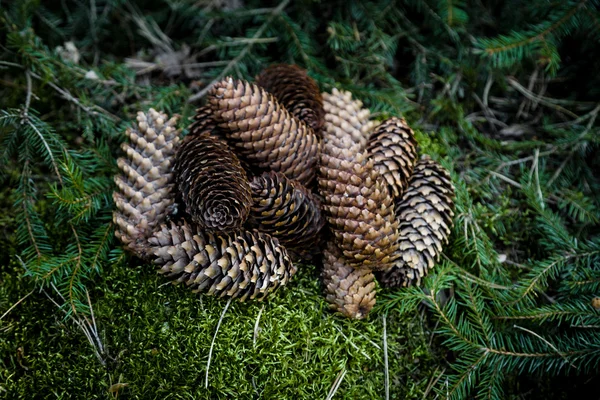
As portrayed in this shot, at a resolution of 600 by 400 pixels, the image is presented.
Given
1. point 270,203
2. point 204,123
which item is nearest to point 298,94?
point 204,123

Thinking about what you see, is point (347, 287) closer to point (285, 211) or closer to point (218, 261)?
point (285, 211)

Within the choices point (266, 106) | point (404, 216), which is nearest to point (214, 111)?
point (266, 106)

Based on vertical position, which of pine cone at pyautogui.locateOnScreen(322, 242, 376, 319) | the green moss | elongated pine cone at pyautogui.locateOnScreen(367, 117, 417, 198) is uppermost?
elongated pine cone at pyautogui.locateOnScreen(367, 117, 417, 198)

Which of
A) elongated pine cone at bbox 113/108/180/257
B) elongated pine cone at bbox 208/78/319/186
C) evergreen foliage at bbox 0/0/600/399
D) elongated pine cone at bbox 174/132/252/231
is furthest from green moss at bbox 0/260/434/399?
elongated pine cone at bbox 208/78/319/186

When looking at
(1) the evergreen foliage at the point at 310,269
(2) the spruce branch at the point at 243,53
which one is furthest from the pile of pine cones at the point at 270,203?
(2) the spruce branch at the point at 243,53

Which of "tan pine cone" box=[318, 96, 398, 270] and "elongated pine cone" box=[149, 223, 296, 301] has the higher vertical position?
"tan pine cone" box=[318, 96, 398, 270]

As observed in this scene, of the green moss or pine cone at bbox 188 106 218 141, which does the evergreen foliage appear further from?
pine cone at bbox 188 106 218 141

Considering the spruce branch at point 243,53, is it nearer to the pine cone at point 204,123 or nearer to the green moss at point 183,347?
the pine cone at point 204,123
